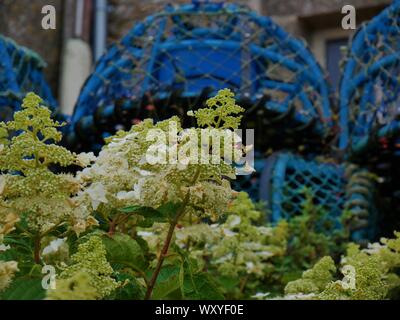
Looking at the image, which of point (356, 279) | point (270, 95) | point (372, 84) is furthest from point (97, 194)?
point (372, 84)

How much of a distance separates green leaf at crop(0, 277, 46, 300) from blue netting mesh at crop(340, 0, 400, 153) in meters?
1.97

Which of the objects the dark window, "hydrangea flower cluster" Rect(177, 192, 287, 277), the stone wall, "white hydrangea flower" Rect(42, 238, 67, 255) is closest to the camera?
"white hydrangea flower" Rect(42, 238, 67, 255)

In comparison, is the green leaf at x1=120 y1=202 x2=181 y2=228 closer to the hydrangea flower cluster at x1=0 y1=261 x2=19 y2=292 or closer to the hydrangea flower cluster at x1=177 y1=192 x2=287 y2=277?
the hydrangea flower cluster at x1=0 y1=261 x2=19 y2=292

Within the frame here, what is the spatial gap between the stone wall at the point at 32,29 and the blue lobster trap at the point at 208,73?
192 centimetres

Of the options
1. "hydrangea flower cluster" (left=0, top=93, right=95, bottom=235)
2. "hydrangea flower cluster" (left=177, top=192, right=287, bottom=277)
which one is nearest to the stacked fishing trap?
"hydrangea flower cluster" (left=177, top=192, right=287, bottom=277)

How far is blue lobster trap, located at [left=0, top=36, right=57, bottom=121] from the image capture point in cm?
315

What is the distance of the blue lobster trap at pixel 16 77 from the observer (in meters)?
3.15

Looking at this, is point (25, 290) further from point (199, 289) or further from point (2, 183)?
point (199, 289)

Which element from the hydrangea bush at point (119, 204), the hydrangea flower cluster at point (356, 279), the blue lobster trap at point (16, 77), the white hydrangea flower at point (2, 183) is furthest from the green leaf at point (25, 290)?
the blue lobster trap at point (16, 77)

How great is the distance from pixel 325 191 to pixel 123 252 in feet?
6.45

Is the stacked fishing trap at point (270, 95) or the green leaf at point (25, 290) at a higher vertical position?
the stacked fishing trap at point (270, 95)

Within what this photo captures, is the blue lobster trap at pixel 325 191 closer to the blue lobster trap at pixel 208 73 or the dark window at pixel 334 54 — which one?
the blue lobster trap at pixel 208 73
